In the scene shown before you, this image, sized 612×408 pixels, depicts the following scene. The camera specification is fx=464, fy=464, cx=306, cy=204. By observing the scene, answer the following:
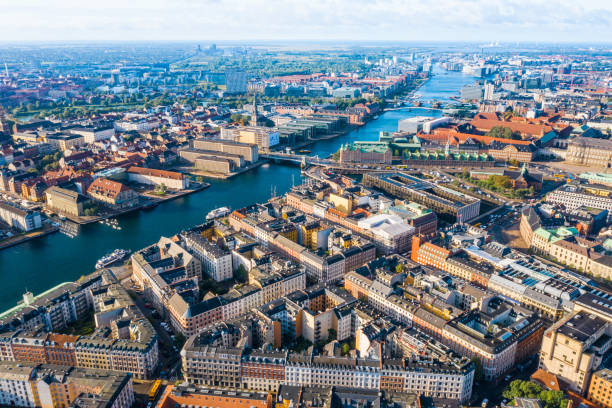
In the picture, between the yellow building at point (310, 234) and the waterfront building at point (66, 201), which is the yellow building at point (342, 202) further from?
the waterfront building at point (66, 201)

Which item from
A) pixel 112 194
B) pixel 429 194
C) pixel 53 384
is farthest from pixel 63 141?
pixel 53 384

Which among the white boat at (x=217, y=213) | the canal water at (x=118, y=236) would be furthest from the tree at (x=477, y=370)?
the white boat at (x=217, y=213)

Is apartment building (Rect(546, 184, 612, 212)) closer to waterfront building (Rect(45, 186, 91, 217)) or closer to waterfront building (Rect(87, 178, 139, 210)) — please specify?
waterfront building (Rect(87, 178, 139, 210))

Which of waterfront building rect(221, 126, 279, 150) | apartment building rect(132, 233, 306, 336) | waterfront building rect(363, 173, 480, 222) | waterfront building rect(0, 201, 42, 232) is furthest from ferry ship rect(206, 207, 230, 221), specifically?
waterfront building rect(221, 126, 279, 150)

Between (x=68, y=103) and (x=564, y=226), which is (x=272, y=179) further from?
(x=68, y=103)

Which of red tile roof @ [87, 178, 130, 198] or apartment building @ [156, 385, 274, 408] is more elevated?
red tile roof @ [87, 178, 130, 198]

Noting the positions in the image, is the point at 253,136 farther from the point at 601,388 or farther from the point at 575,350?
the point at 601,388

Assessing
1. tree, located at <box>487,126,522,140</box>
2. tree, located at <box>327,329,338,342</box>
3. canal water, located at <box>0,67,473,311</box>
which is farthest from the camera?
tree, located at <box>487,126,522,140</box>

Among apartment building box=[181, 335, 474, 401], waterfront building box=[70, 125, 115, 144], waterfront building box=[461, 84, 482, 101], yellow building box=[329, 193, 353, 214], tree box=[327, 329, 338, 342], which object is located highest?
waterfront building box=[461, 84, 482, 101]
